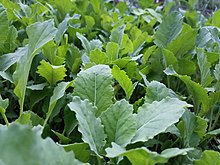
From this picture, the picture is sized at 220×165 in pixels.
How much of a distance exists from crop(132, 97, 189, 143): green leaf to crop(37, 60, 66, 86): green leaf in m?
0.26

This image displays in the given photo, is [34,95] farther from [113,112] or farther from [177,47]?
[177,47]

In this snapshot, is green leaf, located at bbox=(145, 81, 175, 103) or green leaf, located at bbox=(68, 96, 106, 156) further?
green leaf, located at bbox=(145, 81, 175, 103)

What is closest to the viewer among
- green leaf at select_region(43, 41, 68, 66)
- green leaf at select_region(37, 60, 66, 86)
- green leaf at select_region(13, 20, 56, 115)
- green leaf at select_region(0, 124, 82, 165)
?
green leaf at select_region(0, 124, 82, 165)

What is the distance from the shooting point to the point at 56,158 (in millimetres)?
469

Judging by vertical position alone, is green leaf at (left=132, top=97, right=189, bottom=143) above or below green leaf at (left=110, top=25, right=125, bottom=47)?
above

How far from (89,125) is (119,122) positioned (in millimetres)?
58

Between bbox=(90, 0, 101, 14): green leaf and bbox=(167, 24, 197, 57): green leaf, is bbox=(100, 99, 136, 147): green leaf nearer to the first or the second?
bbox=(167, 24, 197, 57): green leaf

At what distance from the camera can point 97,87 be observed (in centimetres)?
83

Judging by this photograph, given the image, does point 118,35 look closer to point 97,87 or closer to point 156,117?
point 97,87

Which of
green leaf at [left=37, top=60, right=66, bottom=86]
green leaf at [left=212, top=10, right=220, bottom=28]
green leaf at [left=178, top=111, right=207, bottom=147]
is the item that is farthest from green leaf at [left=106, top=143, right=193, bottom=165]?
green leaf at [left=212, top=10, right=220, bottom=28]

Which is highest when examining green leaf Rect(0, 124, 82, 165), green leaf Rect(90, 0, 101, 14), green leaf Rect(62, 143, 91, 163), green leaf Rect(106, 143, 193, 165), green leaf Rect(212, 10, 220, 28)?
green leaf Rect(0, 124, 82, 165)

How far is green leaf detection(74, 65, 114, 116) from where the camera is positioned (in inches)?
32.1

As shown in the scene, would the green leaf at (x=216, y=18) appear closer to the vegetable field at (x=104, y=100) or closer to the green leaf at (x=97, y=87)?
the vegetable field at (x=104, y=100)

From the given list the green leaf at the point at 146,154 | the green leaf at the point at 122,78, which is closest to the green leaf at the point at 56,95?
the green leaf at the point at 122,78
